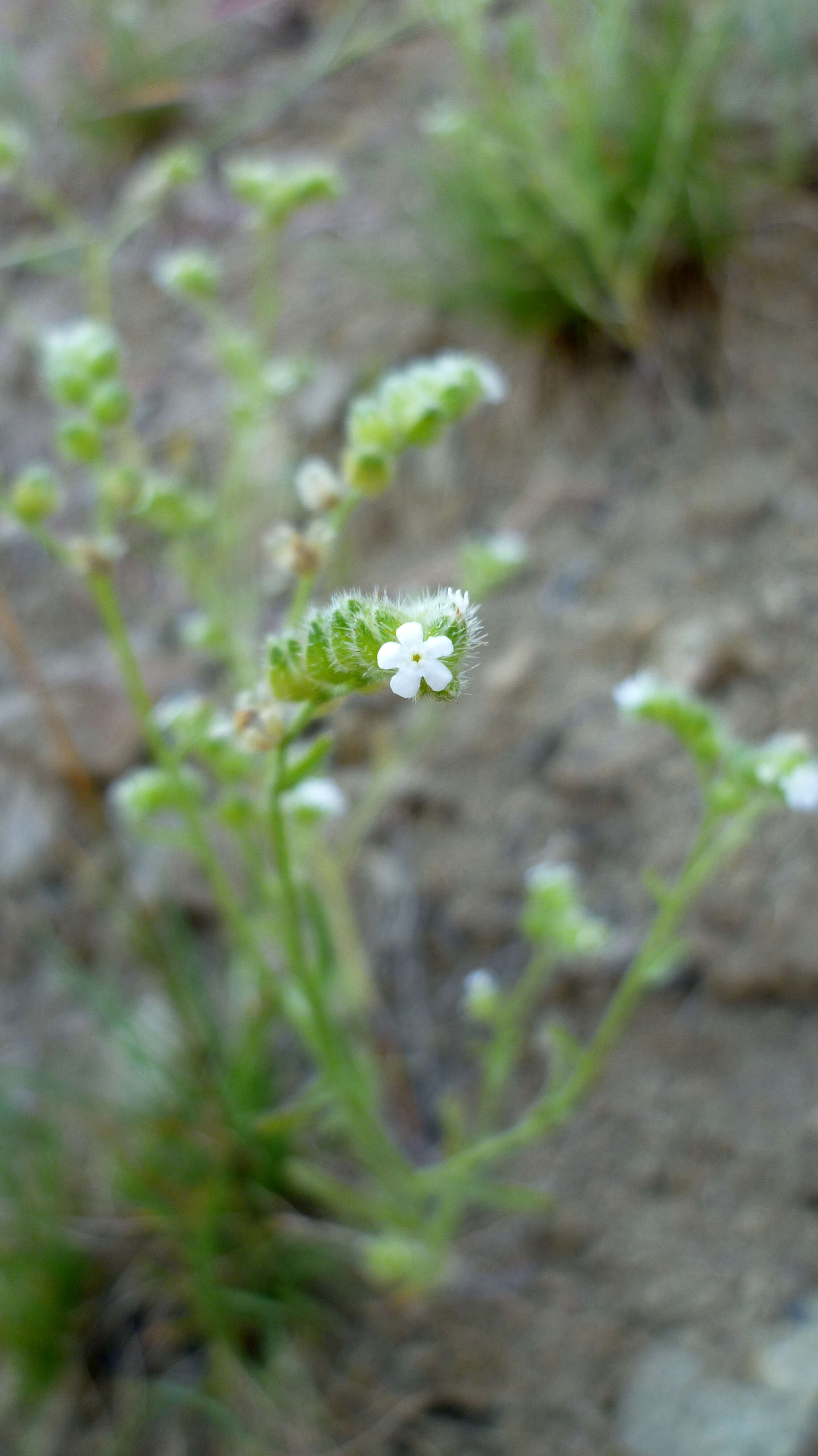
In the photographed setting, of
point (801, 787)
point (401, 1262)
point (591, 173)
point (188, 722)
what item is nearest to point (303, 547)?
point (188, 722)

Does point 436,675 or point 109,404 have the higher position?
point 109,404

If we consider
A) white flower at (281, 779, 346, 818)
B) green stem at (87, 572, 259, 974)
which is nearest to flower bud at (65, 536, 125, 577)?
green stem at (87, 572, 259, 974)

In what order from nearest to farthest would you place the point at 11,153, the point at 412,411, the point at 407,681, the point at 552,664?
the point at 407,681, the point at 412,411, the point at 11,153, the point at 552,664

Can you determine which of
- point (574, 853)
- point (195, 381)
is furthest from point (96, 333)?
point (195, 381)

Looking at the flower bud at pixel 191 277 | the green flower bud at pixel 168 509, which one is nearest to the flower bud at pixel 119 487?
the green flower bud at pixel 168 509

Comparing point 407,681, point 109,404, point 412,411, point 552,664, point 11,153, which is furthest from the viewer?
point 552,664

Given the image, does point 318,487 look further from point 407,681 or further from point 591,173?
point 591,173

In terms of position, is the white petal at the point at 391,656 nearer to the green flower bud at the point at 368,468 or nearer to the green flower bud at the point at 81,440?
the green flower bud at the point at 368,468
